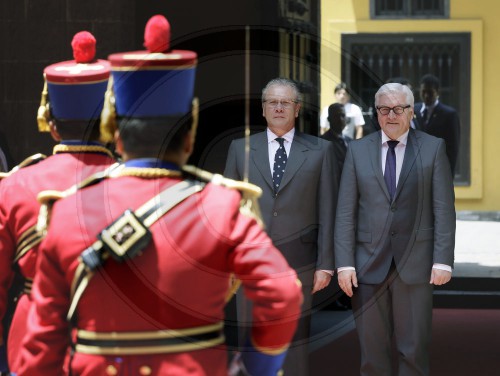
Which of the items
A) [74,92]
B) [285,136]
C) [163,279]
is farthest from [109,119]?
[285,136]

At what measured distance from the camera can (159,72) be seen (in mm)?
3809

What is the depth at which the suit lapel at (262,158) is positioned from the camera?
679cm

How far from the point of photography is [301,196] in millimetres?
6711

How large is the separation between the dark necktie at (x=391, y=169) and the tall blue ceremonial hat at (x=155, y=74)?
2884 millimetres

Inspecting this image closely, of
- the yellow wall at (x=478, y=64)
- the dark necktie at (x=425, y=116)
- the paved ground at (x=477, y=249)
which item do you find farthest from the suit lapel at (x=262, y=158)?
the yellow wall at (x=478, y=64)

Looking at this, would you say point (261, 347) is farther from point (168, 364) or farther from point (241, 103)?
point (241, 103)

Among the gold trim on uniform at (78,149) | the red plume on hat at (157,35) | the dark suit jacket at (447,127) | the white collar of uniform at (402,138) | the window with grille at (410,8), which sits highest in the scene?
the red plume on hat at (157,35)

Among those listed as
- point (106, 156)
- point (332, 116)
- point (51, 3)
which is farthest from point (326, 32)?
A: point (106, 156)

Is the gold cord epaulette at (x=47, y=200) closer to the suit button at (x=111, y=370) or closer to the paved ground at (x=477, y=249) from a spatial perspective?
the suit button at (x=111, y=370)

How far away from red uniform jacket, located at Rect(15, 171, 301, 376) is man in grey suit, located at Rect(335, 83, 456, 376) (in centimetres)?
291

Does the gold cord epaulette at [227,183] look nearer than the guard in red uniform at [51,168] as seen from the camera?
Yes

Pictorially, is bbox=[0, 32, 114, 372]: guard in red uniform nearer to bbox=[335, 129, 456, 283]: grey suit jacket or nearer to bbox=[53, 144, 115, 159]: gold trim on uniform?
bbox=[53, 144, 115, 159]: gold trim on uniform

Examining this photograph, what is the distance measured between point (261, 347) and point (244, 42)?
4.69 metres

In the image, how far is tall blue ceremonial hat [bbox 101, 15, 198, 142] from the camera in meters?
3.78
